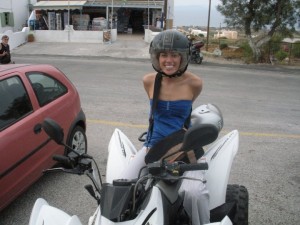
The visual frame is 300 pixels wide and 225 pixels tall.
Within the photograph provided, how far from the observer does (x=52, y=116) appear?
4551 mm

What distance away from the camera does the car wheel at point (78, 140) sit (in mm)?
5051

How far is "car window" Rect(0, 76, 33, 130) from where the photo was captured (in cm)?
388

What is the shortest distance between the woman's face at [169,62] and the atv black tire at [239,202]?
3.96 ft

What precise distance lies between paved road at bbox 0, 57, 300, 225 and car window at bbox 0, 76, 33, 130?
990mm

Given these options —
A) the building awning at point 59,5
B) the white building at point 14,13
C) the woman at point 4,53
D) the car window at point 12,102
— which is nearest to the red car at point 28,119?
the car window at point 12,102

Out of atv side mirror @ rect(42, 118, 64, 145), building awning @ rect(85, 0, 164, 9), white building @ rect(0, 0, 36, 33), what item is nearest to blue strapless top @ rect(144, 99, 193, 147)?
atv side mirror @ rect(42, 118, 64, 145)

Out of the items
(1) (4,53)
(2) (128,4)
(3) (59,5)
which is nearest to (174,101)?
(1) (4,53)

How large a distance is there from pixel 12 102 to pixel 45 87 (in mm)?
719

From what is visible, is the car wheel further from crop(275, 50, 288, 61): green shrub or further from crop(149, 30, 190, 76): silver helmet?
crop(275, 50, 288, 61): green shrub

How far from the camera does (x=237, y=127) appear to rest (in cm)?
743

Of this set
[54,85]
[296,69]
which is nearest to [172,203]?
[54,85]

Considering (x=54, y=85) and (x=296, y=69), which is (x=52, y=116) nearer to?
(x=54, y=85)

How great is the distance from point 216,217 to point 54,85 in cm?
285

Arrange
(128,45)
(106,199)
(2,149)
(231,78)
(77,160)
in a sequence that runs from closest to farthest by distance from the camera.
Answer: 1. (106,199)
2. (77,160)
3. (2,149)
4. (231,78)
5. (128,45)
